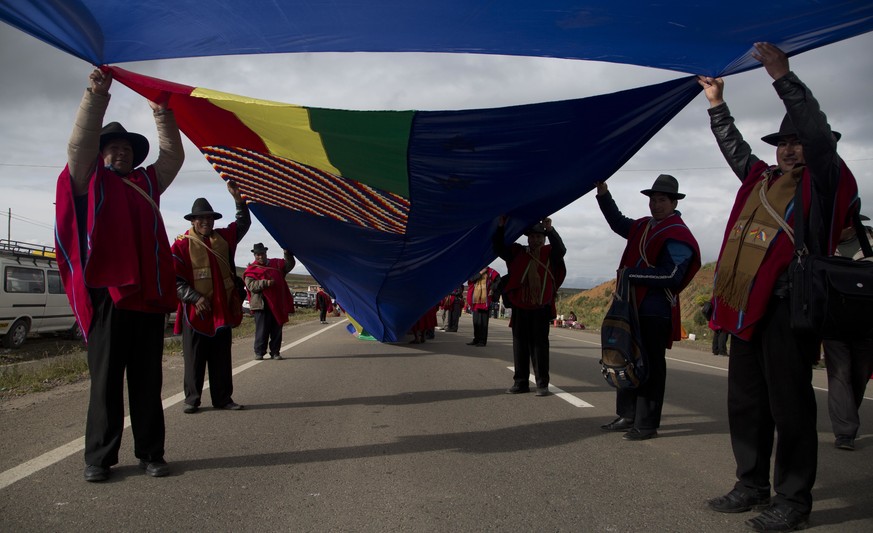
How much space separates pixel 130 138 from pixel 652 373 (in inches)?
164

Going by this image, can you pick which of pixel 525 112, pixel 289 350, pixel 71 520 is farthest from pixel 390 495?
pixel 289 350

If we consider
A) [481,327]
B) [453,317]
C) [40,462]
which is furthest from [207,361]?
[453,317]

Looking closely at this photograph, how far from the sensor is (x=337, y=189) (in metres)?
5.15

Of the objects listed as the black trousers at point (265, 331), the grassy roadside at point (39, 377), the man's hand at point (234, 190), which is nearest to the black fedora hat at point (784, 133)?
the man's hand at point (234, 190)

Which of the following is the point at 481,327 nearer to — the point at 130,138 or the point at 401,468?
the point at 401,468

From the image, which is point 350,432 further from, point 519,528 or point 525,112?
point 525,112

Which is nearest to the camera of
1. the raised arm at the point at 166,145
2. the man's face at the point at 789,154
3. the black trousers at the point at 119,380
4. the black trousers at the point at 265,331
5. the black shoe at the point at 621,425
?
the man's face at the point at 789,154

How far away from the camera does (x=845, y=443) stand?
4.72m

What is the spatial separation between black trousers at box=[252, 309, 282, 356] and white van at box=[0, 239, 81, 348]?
205 inches

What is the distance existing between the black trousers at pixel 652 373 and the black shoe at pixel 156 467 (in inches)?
137

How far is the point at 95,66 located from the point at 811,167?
3.95 metres

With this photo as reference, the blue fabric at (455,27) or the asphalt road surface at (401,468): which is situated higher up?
the blue fabric at (455,27)

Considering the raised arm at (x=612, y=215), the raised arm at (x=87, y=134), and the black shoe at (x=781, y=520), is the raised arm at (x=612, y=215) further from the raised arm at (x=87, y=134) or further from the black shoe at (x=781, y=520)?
the raised arm at (x=87, y=134)

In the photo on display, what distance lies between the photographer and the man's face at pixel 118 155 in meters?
3.89
